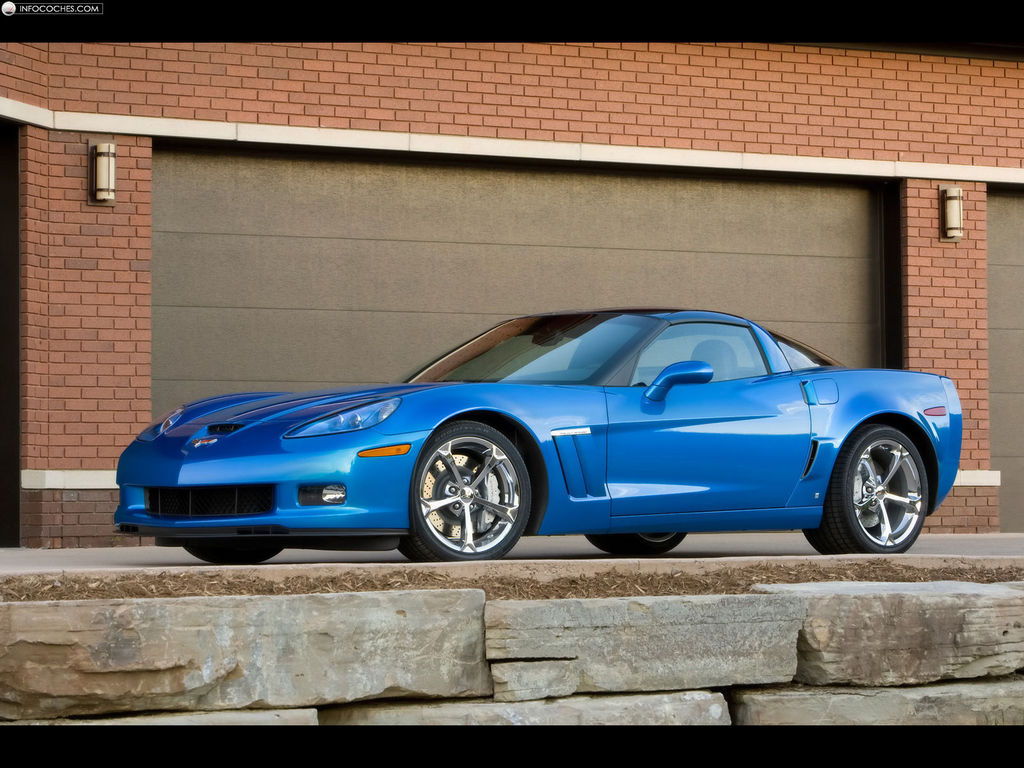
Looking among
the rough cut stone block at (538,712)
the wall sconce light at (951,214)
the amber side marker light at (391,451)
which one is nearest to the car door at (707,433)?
the amber side marker light at (391,451)

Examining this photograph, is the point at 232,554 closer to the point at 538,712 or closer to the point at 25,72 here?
the point at 538,712

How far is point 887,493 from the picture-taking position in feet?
26.8

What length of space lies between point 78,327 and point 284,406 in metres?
4.51

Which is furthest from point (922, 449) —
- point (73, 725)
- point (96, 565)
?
point (73, 725)

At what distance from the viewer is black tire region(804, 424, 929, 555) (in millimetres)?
7957

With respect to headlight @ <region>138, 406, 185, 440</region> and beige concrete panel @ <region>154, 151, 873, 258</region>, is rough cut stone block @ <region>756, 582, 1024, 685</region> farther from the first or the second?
beige concrete panel @ <region>154, 151, 873, 258</region>

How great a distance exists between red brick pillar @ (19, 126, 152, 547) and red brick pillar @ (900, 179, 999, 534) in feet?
20.7

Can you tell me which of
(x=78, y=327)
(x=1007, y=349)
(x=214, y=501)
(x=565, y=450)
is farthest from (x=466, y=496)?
(x=1007, y=349)

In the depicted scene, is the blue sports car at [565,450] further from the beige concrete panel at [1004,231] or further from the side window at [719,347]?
the beige concrete panel at [1004,231]

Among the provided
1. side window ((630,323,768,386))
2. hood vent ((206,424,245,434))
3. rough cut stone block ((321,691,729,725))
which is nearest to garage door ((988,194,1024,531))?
side window ((630,323,768,386))

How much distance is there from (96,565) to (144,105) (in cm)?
452

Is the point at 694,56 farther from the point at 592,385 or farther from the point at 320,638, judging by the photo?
the point at 320,638

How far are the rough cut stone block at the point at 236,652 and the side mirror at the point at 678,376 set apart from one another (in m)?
2.86

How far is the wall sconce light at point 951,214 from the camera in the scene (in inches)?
514
